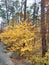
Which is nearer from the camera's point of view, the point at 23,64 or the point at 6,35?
the point at 23,64

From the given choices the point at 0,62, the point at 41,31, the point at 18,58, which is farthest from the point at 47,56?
the point at 18,58

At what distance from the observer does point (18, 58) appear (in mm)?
20875

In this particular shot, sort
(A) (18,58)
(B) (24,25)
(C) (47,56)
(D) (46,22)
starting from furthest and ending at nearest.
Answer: (A) (18,58) < (B) (24,25) < (D) (46,22) < (C) (47,56)

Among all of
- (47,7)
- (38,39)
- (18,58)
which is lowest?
(18,58)

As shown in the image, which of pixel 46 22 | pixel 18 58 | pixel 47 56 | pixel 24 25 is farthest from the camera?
pixel 18 58

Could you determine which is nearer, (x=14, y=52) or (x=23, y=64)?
(x=23, y=64)

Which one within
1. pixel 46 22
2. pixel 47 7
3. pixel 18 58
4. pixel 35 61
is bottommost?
pixel 18 58

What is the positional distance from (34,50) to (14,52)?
14.2 ft

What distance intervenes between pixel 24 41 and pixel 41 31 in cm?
175

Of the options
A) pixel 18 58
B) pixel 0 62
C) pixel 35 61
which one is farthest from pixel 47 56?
pixel 18 58

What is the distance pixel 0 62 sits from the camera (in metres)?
17.2

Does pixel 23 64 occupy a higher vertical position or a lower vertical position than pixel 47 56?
lower

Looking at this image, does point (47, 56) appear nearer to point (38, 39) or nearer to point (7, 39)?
point (38, 39)

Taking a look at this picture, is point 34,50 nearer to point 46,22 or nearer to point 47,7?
point 46,22
